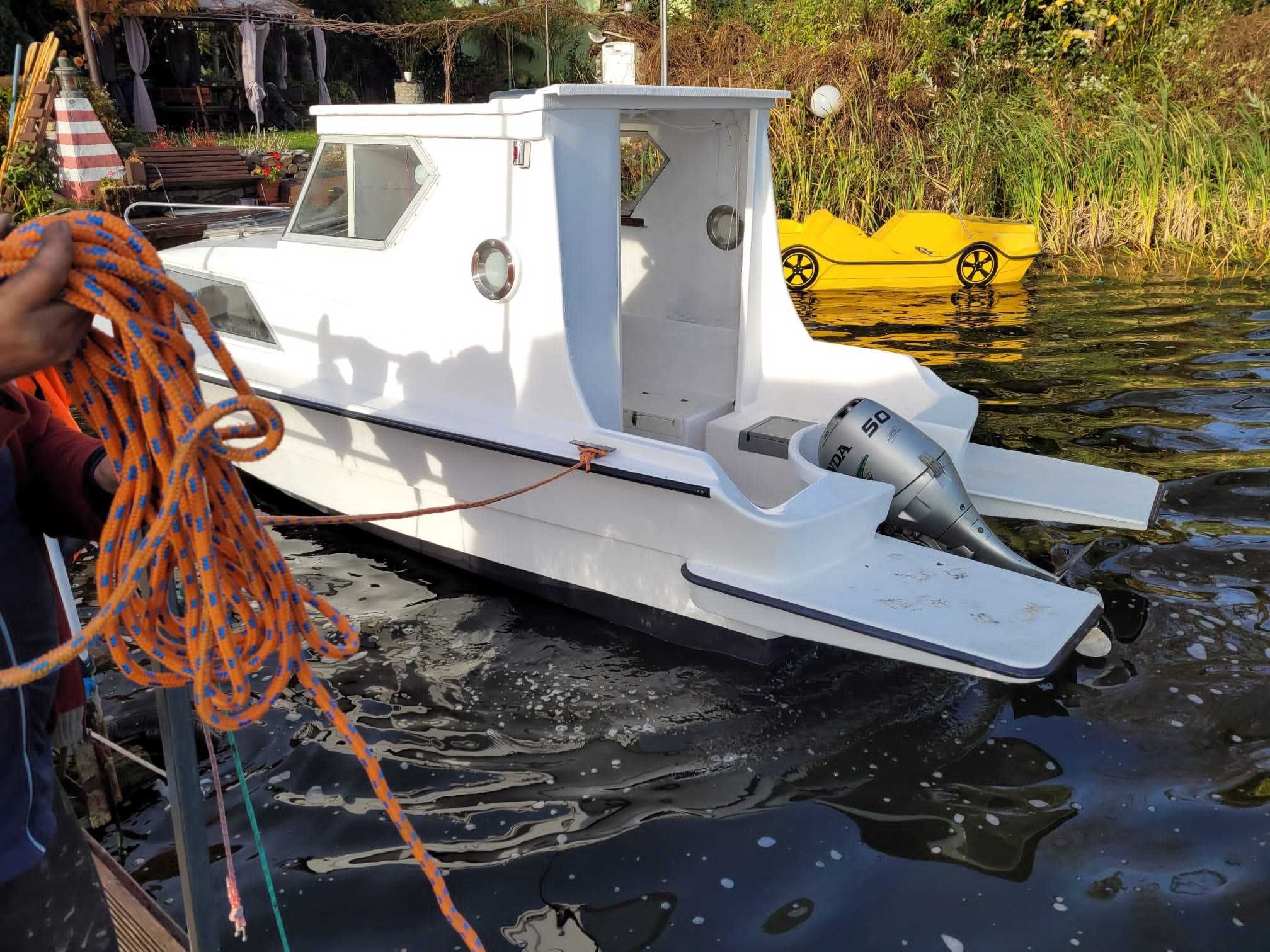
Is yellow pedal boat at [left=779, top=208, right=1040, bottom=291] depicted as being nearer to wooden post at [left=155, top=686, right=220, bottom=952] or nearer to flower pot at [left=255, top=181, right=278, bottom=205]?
flower pot at [left=255, top=181, right=278, bottom=205]

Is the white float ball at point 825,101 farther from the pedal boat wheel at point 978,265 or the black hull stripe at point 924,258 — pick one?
the pedal boat wheel at point 978,265

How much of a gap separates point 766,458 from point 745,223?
124cm

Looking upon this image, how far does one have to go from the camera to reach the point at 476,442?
4340 mm

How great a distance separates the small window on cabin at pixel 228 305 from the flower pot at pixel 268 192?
717 centimetres

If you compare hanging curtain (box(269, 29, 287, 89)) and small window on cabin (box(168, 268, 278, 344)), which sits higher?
hanging curtain (box(269, 29, 287, 89))

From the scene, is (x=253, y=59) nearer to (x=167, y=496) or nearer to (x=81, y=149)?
(x=81, y=149)

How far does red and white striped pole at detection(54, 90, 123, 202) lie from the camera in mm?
9859

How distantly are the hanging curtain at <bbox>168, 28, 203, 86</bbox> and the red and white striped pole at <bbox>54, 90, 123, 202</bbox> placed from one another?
345 inches

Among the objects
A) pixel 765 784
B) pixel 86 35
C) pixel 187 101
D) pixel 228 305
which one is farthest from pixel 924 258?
pixel 187 101

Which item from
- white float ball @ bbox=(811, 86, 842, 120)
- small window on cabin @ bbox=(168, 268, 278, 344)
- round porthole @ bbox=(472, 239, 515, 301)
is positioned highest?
white float ball @ bbox=(811, 86, 842, 120)

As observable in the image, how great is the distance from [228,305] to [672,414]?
242 centimetres

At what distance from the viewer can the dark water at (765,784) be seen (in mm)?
3043

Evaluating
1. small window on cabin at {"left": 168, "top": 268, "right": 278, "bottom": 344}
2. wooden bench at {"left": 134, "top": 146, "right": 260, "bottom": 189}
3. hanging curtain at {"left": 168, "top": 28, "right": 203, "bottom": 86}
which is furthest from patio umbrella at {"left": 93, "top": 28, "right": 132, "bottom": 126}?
small window on cabin at {"left": 168, "top": 268, "right": 278, "bottom": 344}

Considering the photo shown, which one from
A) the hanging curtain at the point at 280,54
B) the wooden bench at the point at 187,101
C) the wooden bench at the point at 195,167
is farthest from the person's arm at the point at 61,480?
the hanging curtain at the point at 280,54
